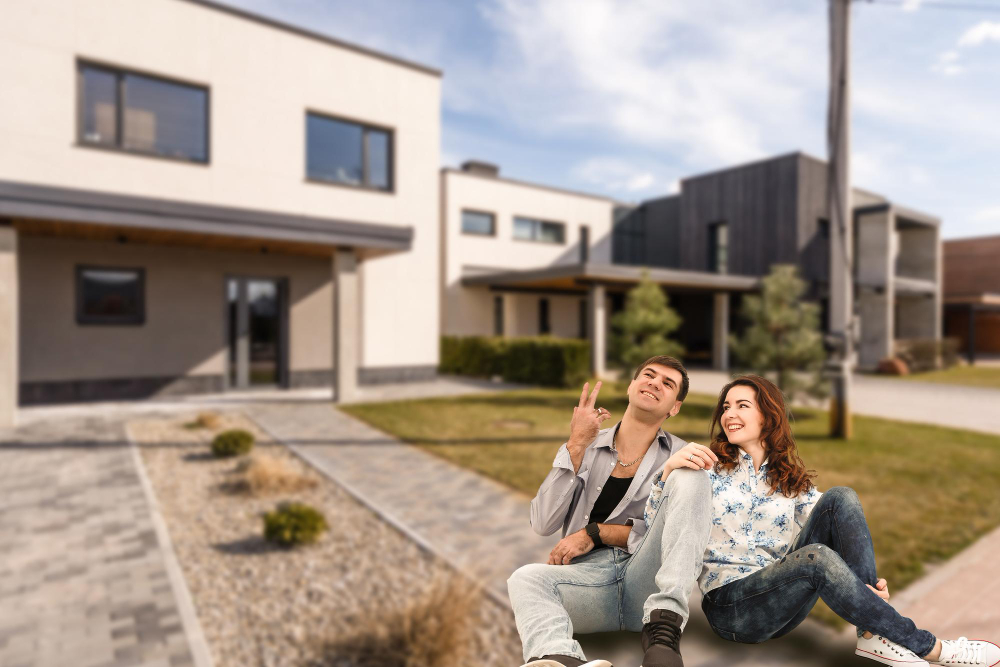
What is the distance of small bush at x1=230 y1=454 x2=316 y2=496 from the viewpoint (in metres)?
9.83

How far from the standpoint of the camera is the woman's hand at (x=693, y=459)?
0.68m

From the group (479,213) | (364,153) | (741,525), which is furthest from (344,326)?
(741,525)

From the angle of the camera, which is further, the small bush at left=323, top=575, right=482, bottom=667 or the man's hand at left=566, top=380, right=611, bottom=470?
the small bush at left=323, top=575, right=482, bottom=667

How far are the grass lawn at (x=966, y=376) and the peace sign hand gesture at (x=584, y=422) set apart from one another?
29419mm

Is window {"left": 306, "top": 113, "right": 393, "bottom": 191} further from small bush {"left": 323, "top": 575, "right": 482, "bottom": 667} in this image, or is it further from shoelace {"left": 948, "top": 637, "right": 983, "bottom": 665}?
shoelace {"left": 948, "top": 637, "right": 983, "bottom": 665}

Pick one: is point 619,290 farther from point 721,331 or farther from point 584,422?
point 584,422

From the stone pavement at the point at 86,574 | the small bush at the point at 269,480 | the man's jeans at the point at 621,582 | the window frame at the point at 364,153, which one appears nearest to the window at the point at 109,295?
the window frame at the point at 364,153

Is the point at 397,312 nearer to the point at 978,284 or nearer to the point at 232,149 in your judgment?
the point at 232,149

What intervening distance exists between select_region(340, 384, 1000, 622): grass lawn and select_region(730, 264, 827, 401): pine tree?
1143 millimetres

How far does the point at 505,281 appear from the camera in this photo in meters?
27.7

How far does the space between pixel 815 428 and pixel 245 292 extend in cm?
1767

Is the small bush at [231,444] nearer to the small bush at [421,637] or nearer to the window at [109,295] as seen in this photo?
the small bush at [421,637]

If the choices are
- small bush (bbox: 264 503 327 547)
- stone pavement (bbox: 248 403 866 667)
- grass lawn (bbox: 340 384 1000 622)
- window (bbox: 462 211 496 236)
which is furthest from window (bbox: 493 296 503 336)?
small bush (bbox: 264 503 327 547)

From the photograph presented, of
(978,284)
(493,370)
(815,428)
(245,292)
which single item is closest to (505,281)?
(493,370)
